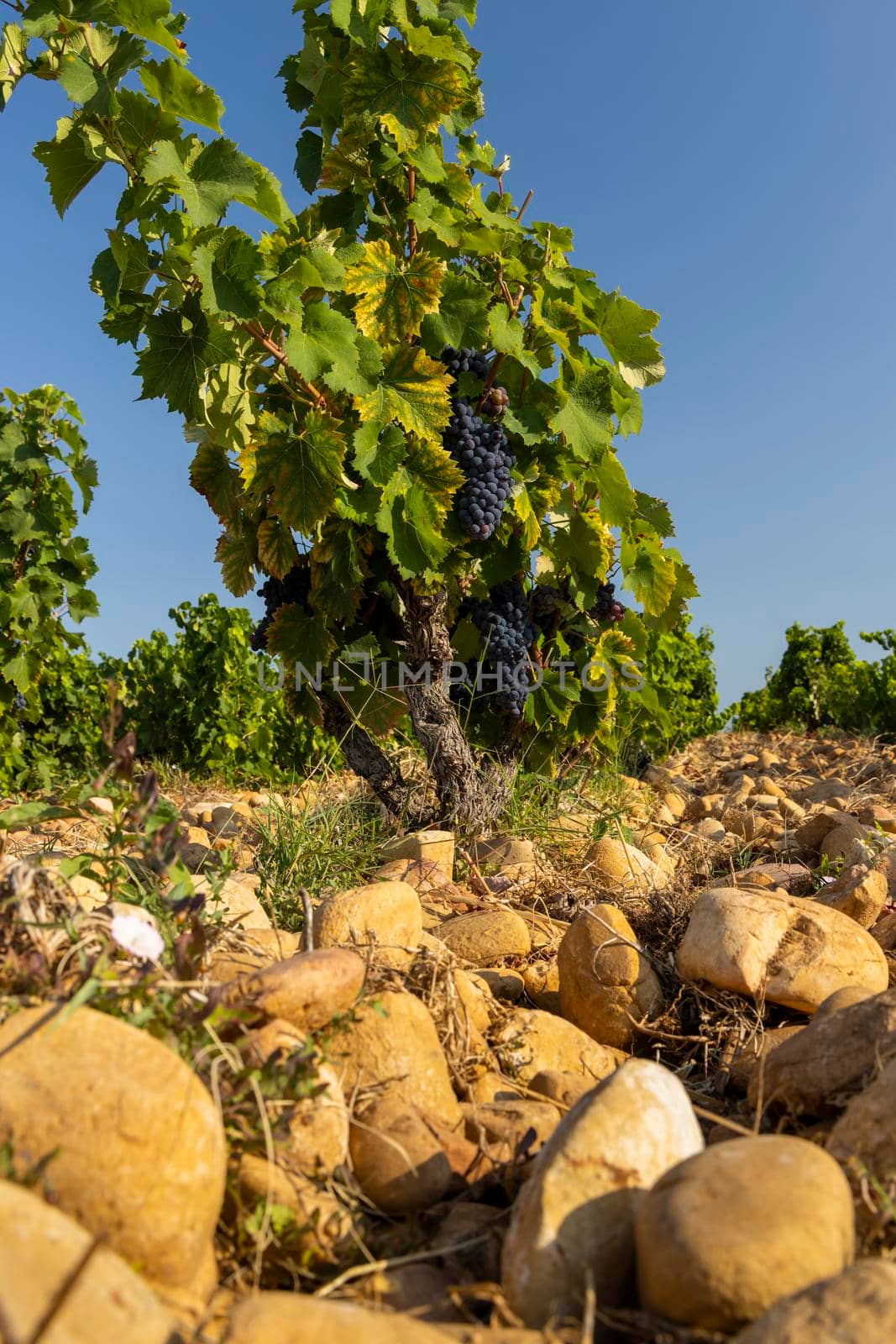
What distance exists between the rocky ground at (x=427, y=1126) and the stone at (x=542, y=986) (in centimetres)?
1

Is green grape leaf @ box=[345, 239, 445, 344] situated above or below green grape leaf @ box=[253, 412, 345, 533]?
above

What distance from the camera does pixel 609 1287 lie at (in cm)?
133

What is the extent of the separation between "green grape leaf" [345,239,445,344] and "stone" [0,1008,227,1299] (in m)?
Answer: 2.66

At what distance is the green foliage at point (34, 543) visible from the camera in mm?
6957

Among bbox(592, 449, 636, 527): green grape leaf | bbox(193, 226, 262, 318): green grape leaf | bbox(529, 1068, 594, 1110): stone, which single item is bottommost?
bbox(529, 1068, 594, 1110): stone

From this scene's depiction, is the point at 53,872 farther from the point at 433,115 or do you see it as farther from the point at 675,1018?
the point at 433,115

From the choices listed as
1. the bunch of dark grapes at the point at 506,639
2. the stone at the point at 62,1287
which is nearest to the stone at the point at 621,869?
the bunch of dark grapes at the point at 506,639

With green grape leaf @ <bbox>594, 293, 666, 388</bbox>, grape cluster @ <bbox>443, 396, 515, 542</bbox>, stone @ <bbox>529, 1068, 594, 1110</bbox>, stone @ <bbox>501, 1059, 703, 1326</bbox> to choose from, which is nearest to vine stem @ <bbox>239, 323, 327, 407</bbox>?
grape cluster @ <bbox>443, 396, 515, 542</bbox>

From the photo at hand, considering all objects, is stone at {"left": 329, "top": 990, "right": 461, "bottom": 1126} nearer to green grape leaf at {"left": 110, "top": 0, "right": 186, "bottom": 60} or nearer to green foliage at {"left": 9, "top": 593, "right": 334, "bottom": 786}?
green grape leaf at {"left": 110, "top": 0, "right": 186, "bottom": 60}

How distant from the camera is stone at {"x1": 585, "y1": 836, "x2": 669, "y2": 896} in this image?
3.32 meters

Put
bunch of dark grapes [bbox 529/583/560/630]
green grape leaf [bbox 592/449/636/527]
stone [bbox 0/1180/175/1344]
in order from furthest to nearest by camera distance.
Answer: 1. bunch of dark grapes [bbox 529/583/560/630]
2. green grape leaf [bbox 592/449/636/527]
3. stone [bbox 0/1180/175/1344]

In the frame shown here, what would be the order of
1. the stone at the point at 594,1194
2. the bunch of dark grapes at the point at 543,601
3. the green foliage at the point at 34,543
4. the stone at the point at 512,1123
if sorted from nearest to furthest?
the stone at the point at 594,1194, the stone at the point at 512,1123, the bunch of dark grapes at the point at 543,601, the green foliage at the point at 34,543

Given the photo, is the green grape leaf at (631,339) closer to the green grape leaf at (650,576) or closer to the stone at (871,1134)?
the green grape leaf at (650,576)

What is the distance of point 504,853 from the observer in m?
3.65
